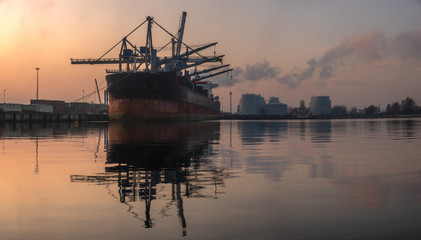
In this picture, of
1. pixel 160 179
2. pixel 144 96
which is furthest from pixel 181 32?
pixel 160 179

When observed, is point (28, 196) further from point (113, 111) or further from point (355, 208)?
point (113, 111)

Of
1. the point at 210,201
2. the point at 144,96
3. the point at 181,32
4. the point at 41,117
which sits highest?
the point at 181,32

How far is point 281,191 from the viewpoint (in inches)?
375

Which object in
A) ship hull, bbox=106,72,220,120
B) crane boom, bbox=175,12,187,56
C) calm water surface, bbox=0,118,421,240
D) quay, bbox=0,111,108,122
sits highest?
crane boom, bbox=175,12,187,56

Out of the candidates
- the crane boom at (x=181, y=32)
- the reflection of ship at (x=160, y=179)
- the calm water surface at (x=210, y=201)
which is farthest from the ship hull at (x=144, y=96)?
the calm water surface at (x=210, y=201)

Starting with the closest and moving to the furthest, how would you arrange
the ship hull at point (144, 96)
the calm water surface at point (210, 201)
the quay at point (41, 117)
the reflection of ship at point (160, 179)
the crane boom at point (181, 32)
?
the calm water surface at point (210, 201), the reflection of ship at point (160, 179), the ship hull at point (144, 96), the quay at point (41, 117), the crane boom at point (181, 32)

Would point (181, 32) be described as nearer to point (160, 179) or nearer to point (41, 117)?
point (41, 117)

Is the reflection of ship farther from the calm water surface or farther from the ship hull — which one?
the ship hull

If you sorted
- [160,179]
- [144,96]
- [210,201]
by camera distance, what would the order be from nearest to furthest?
1. [210,201]
2. [160,179]
3. [144,96]

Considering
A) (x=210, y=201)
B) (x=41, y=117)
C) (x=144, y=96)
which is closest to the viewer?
(x=210, y=201)

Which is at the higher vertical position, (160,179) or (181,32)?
(181,32)

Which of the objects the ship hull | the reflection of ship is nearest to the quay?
the ship hull

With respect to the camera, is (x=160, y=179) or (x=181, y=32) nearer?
(x=160, y=179)

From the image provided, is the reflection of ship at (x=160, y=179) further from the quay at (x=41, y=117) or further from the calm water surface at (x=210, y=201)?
the quay at (x=41, y=117)
